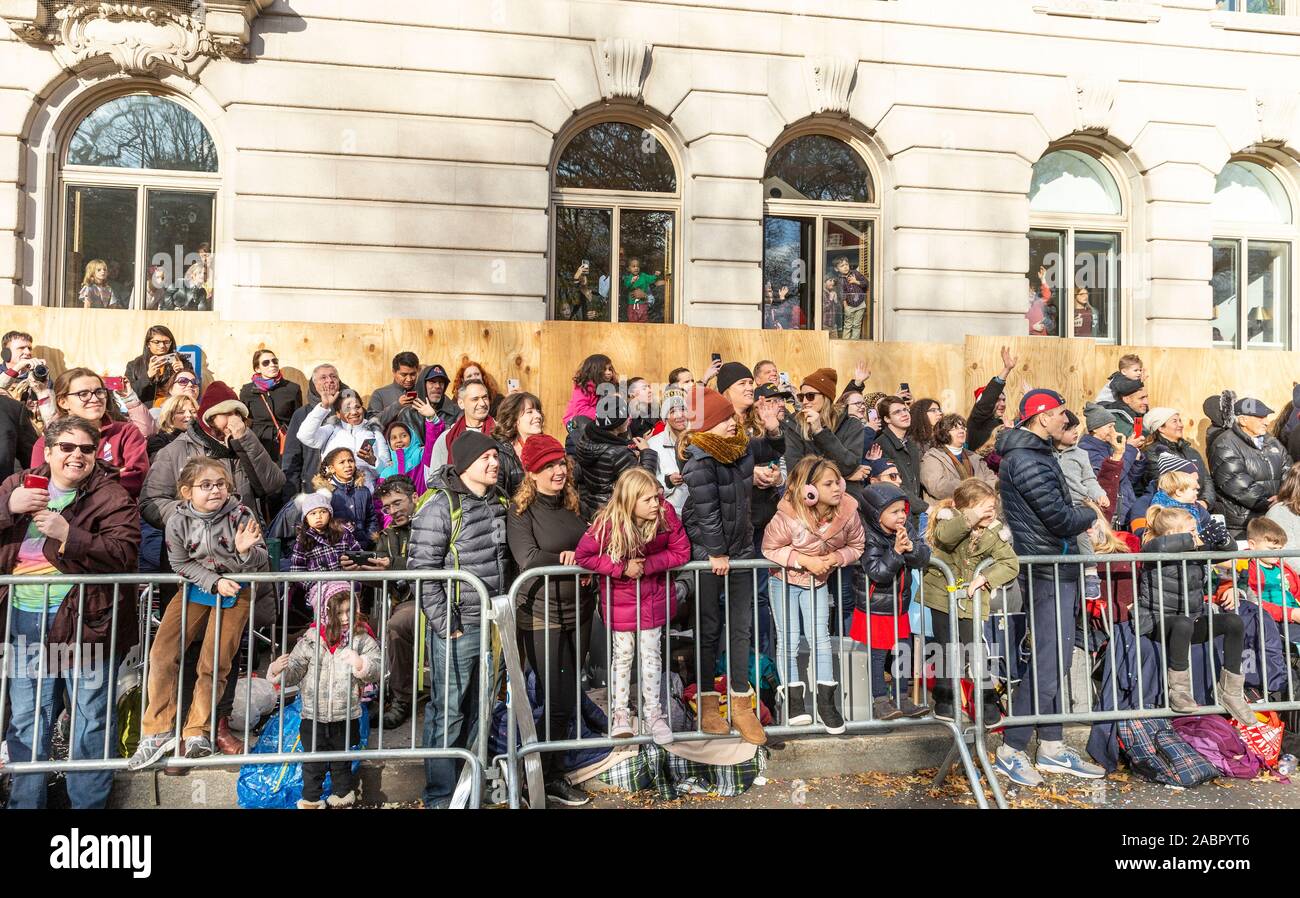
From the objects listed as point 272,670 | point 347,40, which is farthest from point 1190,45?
point 272,670

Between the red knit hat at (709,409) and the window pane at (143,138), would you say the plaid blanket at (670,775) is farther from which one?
the window pane at (143,138)

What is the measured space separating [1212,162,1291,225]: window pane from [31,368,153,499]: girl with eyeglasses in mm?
14666

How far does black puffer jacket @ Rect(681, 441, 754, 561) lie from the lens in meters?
6.31

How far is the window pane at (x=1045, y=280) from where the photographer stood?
13656 millimetres

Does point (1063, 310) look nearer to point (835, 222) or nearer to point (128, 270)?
point (835, 222)

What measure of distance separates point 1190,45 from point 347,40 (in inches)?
464

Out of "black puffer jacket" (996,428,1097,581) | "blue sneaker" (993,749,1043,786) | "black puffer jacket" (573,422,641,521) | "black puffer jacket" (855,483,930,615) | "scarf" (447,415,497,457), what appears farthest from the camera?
"scarf" (447,415,497,457)

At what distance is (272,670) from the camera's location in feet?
18.2

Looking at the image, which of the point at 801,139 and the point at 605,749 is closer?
the point at 605,749

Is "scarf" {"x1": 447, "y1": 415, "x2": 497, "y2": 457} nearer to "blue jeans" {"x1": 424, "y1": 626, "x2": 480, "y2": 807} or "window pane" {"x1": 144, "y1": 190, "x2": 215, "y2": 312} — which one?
"blue jeans" {"x1": 424, "y1": 626, "x2": 480, "y2": 807}

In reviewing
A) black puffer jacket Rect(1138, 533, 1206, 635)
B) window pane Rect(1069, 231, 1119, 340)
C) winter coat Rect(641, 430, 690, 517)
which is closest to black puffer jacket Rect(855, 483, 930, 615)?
winter coat Rect(641, 430, 690, 517)

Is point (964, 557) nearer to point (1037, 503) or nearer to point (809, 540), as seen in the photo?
point (1037, 503)

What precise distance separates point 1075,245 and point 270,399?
445 inches

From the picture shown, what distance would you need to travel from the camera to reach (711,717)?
19.0 ft
